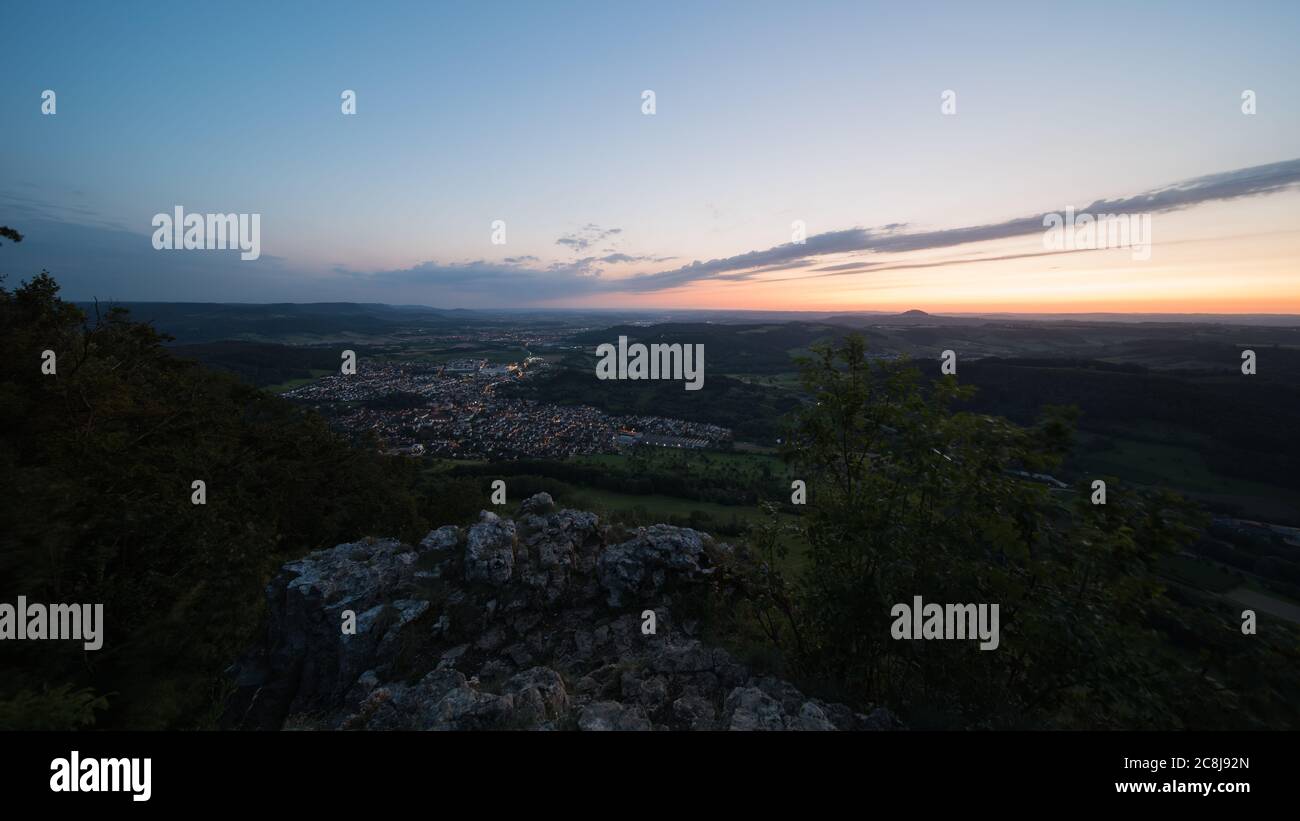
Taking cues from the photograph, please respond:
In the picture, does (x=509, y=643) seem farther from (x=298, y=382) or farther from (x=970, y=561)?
(x=298, y=382)

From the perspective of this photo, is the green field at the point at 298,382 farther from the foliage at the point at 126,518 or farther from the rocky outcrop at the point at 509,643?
the rocky outcrop at the point at 509,643

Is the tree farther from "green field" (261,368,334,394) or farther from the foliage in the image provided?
"green field" (261,368,334,394)

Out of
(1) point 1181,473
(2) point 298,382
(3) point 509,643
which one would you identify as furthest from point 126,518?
(2) point 298,382

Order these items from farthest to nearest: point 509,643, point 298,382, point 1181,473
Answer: point 298,382, point 1181,473, point 509,643

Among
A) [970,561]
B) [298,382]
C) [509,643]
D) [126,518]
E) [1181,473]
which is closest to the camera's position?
[970,561]

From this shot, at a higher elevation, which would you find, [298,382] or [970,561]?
[298,382]

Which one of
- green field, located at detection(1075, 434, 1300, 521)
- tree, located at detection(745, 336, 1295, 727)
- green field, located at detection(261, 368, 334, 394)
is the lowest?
green field, located at detection(1075, 434, 1300, 521)

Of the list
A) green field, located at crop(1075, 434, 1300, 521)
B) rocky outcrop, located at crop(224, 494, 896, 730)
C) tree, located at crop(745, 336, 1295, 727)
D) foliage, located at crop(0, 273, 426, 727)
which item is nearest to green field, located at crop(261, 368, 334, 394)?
foliage, located at crop(0, 273, 426, 727)

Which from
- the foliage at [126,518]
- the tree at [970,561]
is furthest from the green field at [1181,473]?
the foliage at [126,518]
